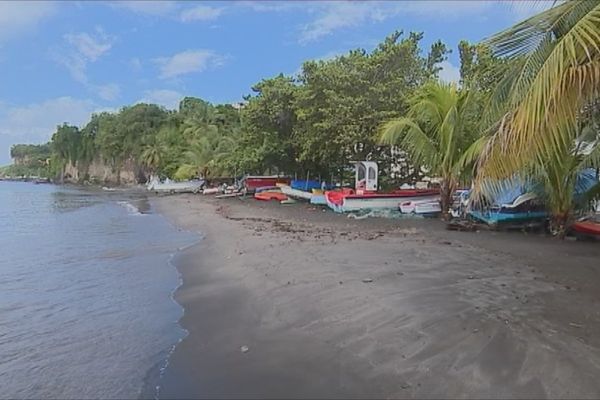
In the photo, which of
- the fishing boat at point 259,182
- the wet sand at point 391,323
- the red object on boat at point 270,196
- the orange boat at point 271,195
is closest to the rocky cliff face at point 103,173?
the fishing boat at point 259,182

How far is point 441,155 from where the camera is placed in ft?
56.6

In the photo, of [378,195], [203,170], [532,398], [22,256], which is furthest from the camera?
[203,170]

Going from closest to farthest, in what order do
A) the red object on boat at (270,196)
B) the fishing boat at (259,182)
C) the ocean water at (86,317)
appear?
the ocean water at (86,317) → the red object on boat at (270,196) → the fishing boat at (259,182)

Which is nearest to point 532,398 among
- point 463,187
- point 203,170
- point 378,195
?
point 463,187

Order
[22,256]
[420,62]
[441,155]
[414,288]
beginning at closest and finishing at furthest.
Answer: [414,288], [22,256], [441,155], [420,62]

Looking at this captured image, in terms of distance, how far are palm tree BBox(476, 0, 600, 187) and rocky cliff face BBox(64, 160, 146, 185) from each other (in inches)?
3028

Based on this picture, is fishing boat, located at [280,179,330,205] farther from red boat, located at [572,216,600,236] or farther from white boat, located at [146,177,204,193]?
white boat, located at [146,177,204,193]

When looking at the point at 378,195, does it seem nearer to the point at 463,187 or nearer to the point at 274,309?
the point at 463,187

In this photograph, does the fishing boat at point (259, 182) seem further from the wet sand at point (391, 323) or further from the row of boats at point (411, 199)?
the wet sand at point (391, 323)

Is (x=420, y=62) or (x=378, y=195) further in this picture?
(x=420, y=62)

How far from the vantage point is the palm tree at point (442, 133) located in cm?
1662

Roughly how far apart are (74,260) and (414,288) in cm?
929

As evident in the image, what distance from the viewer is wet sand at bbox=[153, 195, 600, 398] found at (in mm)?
4293

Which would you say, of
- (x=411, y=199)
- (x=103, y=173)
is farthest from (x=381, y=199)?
(x=103, y=173)
